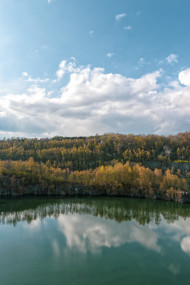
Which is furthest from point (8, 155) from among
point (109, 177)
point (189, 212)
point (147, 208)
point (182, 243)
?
point (182, 243)

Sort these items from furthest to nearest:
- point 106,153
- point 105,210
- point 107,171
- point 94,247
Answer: point 106,153, point 107,171, point 105,210, point 94,247

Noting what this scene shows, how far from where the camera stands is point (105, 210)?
156 feet

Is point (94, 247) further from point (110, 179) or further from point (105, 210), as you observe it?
point (110, 179)

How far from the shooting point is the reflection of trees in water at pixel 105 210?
40438 mm

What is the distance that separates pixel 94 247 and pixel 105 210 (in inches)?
903

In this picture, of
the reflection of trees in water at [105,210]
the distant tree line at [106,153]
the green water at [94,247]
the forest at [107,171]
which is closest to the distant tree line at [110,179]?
the forest at [107,171]

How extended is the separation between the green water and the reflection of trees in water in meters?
0.22

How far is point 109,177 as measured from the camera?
71312 millimetres

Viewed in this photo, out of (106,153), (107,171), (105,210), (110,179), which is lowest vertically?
(105,210)

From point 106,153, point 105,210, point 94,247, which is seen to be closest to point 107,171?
point 105,210

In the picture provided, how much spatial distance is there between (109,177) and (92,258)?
49967 millimetres

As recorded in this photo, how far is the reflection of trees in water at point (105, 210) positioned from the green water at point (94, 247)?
219mm

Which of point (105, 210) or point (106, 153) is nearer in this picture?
point (105, 210)

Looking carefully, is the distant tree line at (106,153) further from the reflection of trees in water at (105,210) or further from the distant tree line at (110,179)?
the reflection of trees in water at (105,210)
